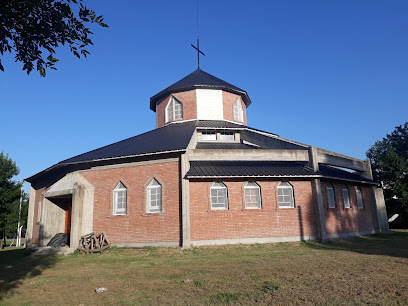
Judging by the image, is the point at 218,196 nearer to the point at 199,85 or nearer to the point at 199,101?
the point at 199,101

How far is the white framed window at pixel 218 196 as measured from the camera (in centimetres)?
1627

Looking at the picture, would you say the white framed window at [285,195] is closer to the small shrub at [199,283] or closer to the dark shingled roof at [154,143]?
the dark shingled roof at [154,143]

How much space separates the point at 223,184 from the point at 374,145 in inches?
969

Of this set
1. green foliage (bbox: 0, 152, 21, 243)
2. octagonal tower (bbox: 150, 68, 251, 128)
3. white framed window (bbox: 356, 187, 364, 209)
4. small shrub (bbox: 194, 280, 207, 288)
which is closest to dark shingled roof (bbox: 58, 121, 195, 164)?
octagonal tower (bbox: 150, 68, 251, 128)

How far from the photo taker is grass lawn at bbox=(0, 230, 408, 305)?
6805 millimetres

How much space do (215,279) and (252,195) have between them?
8609 mm

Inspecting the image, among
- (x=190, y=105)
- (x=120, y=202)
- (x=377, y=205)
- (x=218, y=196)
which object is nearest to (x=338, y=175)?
(x=377, y=205)

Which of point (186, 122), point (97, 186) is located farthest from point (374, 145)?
point (97, 186)

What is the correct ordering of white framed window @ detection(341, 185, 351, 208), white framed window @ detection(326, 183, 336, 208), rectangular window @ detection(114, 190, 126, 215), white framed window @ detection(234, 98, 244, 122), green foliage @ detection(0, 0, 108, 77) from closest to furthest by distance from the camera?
green foliage @ detection(0, 0, 108, 77) → rectangular window @ detection(114, 190, 126, 215) → white framed window @ detection(326, 183, 336, 208) → white framed window @ detection(341, 185, 351, 208) → white framed window @ detection(234, 98, 244, 122)

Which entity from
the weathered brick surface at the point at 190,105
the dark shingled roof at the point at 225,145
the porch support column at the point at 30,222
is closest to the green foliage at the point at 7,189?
the porch support column at the point at 30,222

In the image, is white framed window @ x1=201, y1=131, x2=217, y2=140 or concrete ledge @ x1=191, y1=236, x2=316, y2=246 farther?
white framed window @ x1=201, y1=131, x2=217, y2=140

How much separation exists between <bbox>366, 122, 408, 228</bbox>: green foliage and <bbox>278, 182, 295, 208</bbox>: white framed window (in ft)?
52.4

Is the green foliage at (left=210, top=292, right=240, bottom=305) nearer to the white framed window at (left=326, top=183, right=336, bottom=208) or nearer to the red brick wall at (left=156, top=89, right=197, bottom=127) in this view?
the white framed window at (left=326, top=183, right=336, bottom=208)

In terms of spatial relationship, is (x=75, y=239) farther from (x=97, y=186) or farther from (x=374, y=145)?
(x=374, y=145)
